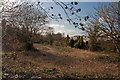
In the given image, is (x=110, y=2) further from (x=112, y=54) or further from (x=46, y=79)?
(x=46, y=79)

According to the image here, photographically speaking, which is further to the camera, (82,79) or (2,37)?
(82,79)

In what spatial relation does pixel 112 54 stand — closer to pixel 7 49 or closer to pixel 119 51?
pixel 119 51

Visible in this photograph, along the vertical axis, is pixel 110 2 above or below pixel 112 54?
above

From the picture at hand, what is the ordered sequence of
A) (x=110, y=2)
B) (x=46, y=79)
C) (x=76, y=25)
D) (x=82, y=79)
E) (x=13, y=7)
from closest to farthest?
(x=76, y=25), (x=13, y=7), (x=46, y=79), (x=82, y=79), (x=110, y=2)

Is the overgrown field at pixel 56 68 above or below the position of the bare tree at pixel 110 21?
below

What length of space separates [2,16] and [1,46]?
36.4 inches

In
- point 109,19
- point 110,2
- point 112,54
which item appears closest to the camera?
point 109,19

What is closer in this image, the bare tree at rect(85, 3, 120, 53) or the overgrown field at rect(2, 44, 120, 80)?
the overgrown field at rect(2, 44, 120, 80)

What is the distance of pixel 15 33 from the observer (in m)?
3.27

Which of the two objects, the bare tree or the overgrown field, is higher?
the bare tree

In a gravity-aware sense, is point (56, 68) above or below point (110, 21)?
below

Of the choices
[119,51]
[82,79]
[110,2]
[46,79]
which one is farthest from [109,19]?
[46,79]

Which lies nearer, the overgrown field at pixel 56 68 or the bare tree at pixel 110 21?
the overgrown field at pixel 56 68

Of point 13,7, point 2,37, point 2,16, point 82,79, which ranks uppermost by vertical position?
point 13,7
